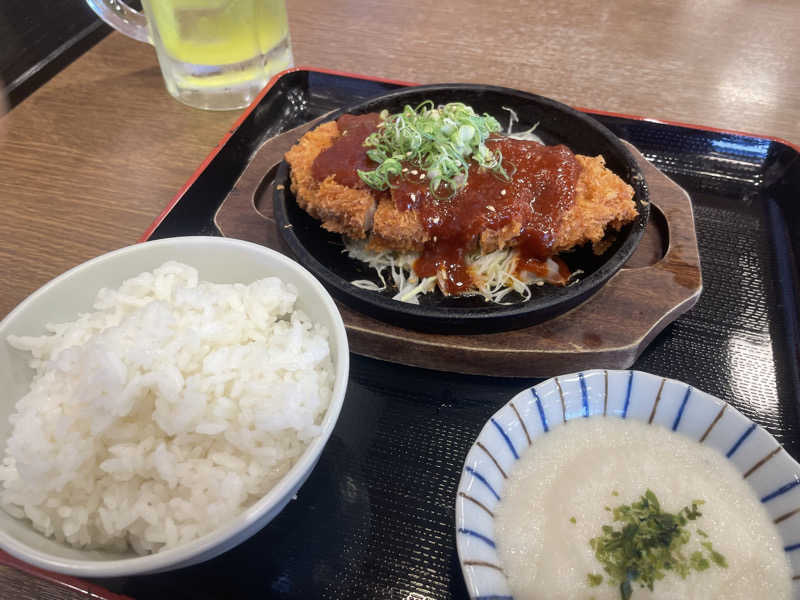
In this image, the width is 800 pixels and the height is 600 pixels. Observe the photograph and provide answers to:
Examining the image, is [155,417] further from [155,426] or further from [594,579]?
[594,579]

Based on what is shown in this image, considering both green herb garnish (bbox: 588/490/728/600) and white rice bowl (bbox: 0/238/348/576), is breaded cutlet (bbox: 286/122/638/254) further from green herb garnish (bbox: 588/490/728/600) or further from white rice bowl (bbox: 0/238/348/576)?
green herb garnish (bbox: 588/490/728/600)

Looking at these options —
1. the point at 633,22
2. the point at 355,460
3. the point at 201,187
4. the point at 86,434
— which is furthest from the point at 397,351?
the point at 633,22

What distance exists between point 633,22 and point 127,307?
3251 mm

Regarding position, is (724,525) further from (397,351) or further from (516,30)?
(516,30)

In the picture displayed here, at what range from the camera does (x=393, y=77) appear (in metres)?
2.84

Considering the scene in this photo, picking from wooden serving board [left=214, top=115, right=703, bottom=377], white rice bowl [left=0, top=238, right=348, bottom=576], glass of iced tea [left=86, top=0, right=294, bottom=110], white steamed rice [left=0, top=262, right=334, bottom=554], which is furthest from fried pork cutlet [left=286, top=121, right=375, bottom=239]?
glass of iced tea [left=86, top=0, right=294, bottom=110]

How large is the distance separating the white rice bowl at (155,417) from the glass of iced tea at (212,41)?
1.48 meters

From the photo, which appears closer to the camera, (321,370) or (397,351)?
(321,370)

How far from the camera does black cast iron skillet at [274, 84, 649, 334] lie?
1.60 meters

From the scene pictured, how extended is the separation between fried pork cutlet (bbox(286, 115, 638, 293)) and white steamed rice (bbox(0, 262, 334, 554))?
685mm

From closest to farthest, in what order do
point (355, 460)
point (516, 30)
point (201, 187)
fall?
point (355, 460), point (201, 187), point (516, 30)

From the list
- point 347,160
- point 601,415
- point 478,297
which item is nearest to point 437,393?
point 478,297

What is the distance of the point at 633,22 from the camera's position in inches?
127

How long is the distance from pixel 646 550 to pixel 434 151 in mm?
1349
